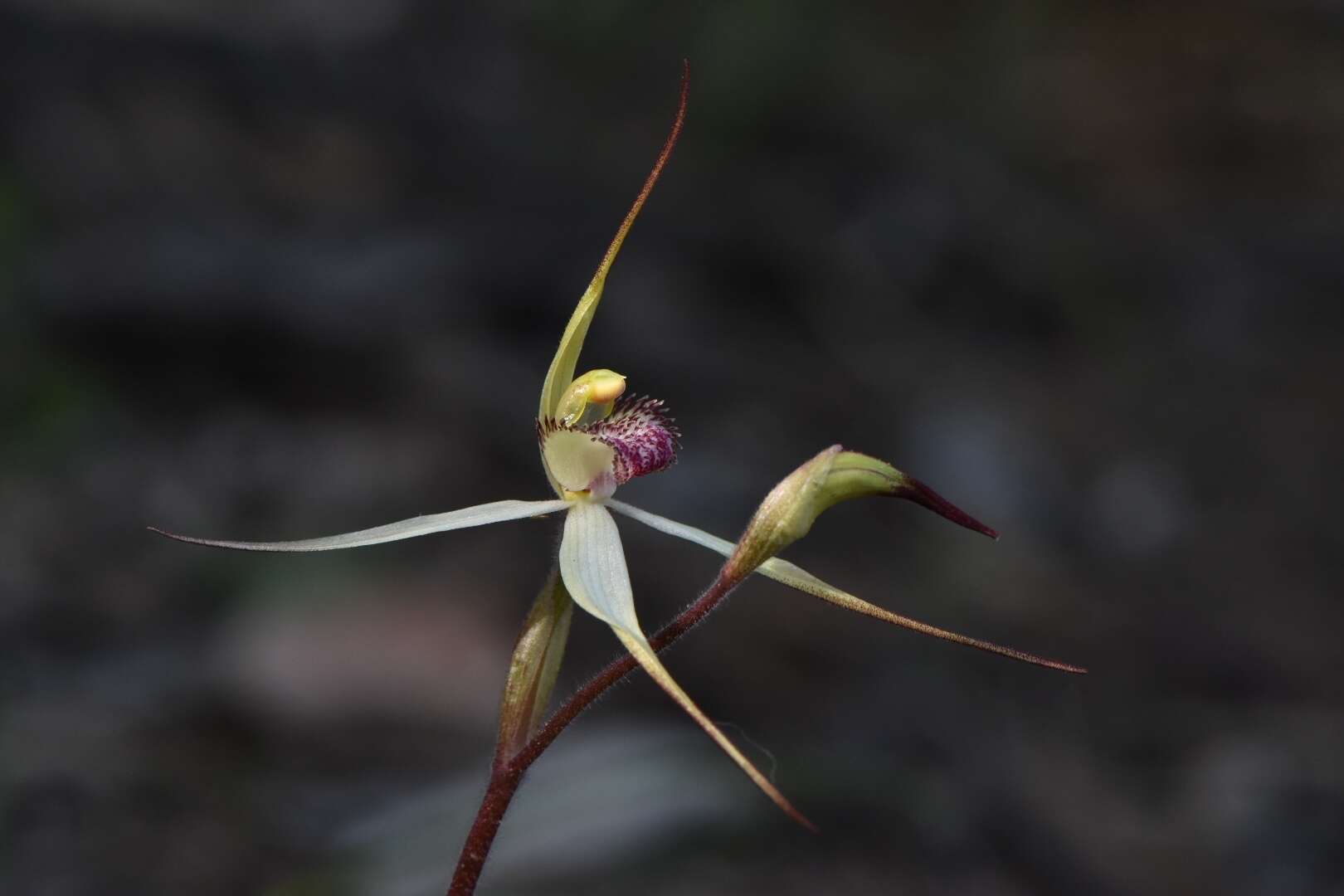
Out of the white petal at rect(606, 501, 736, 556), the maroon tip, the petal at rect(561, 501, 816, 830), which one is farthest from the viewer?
the white petal at rect(606, 501, 736, 556)

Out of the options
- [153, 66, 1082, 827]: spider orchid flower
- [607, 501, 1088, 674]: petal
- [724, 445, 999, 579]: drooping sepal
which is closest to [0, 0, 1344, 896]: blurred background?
[153, 66, 1082, 827]: spider orchid flower

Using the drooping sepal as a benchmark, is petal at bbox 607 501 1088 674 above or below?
below

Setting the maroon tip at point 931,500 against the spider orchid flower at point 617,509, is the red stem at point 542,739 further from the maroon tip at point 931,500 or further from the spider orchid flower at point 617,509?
the maroon tip at point 931,500

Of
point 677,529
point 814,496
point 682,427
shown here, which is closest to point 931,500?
point 814,496

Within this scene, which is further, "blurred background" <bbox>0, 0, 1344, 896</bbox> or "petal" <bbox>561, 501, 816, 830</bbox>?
"blurred background" <bbox>0, 0, 1344, 896</bbox>

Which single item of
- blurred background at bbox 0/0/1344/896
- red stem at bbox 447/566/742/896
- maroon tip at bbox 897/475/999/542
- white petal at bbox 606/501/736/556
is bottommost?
blurred background at bbox 0/0/1344/896

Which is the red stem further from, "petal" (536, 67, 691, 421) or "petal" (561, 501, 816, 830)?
"petal" (536, 67, 691, 421)
